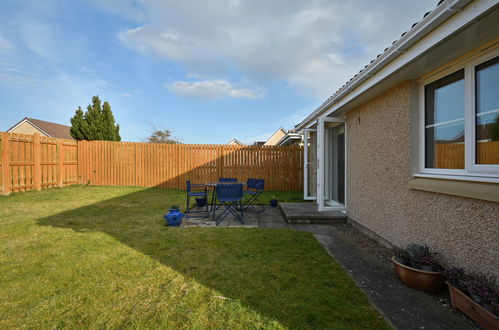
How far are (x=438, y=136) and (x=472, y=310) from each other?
6.25 ft

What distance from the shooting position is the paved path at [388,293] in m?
1.84

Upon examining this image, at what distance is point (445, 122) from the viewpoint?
8.66ft

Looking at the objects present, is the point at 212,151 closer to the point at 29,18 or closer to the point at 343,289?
the point at 29,18

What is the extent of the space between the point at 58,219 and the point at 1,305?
12.3 feet

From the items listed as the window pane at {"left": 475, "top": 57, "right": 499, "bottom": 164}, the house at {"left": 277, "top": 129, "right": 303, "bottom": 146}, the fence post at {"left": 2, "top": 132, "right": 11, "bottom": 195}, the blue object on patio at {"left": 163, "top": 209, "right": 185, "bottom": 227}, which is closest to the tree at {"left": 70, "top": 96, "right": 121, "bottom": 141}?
the fence post at {"left": 2, "top": 132, "right": 11, "bottom": 195}

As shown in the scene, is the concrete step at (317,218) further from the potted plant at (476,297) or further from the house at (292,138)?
the house at (292,138)

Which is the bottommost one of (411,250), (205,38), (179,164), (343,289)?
(343,289)

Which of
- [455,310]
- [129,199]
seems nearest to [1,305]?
[455,310]

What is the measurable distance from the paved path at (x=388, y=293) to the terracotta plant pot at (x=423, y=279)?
0.07 meters

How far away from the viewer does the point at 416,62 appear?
248 cm

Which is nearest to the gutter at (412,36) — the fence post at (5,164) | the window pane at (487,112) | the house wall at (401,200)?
the house wall at (401,200)

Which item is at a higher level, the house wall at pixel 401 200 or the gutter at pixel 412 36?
the gutter at pixel 412 36

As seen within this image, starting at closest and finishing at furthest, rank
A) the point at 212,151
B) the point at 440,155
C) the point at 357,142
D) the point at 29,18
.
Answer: the point at 440,155
the point at 357,142
the point at 29,18
the point at 212,151

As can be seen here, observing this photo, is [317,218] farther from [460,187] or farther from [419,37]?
[419,37]
